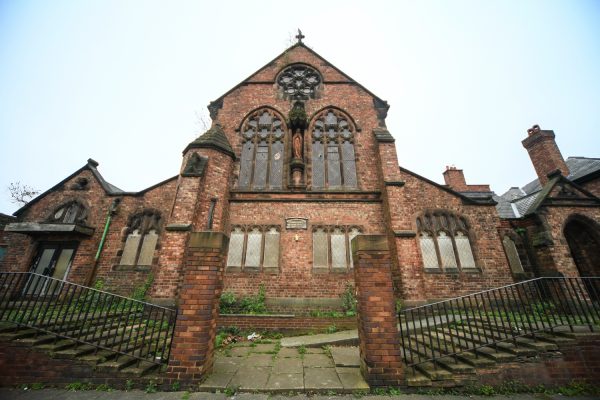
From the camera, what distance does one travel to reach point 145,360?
4.14 m

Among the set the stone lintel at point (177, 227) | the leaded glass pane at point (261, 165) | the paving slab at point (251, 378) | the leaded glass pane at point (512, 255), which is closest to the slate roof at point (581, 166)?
the leaded glass pane at point (512, 255)

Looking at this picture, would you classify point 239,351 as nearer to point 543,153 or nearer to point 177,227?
point 177,227

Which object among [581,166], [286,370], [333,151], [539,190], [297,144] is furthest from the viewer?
[581,166]

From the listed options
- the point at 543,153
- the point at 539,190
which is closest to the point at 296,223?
the point at 539,190

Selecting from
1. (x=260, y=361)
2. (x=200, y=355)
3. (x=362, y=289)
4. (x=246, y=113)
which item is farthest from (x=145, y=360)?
(x=246, y=113)

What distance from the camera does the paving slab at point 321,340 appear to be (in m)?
5.91

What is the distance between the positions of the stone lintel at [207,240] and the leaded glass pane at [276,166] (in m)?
6.06

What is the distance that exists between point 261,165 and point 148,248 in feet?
18.6

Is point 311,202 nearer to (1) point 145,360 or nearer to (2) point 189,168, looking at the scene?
(2) point 189,168

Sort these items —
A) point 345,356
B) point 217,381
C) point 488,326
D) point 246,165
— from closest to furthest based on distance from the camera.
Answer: point 217,381 → point 345,356 → point 488,326 → point 246,165

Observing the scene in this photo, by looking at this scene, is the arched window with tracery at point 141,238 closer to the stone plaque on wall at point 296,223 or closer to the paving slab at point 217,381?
the stone plaque on wall at point 296,223

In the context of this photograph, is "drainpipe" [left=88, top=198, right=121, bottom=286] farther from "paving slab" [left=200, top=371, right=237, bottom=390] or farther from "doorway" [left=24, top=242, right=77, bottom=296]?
"paving slab" [left=200, top=371, right=237, bottom=390]

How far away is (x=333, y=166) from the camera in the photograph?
417 inches

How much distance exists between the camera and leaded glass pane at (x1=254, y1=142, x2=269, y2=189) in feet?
33.7
